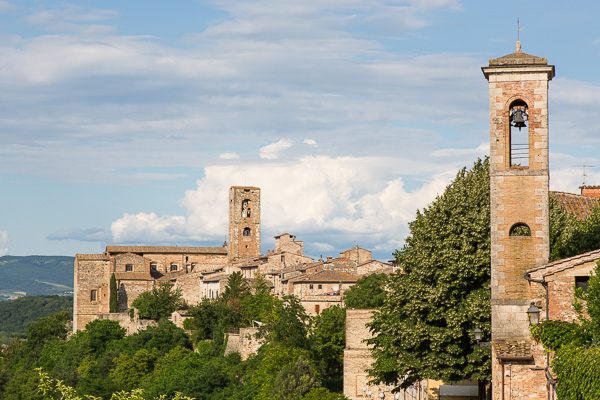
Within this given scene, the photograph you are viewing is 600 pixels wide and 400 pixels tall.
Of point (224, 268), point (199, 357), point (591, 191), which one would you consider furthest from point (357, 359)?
point (224, 268)

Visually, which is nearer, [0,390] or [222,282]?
[0,390]

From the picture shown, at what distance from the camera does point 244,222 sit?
10181 centimetres

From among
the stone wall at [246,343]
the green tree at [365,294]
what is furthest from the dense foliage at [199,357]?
the green tree at [365,294]

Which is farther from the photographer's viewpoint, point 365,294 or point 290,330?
point 365,294

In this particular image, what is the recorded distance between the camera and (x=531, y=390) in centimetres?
2042

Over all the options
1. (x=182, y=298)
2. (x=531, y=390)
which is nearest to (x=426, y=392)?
(x=531, y=390)

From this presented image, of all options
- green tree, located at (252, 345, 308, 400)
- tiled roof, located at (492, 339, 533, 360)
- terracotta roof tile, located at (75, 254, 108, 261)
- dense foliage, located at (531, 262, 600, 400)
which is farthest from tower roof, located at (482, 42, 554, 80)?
terracotta roof tile, located at (75, 254, 108, 261)

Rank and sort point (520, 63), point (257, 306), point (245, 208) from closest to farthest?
point (520, 63)
point (257, 306)
point (245, 208)

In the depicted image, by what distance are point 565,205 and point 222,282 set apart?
49.0m

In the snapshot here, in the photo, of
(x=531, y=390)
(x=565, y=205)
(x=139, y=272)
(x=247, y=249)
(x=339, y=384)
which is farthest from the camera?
(x=247, y=249)

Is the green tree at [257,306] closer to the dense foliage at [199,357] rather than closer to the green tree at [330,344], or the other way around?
the dense foliage at [199,357]

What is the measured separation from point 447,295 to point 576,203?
12.6 metres

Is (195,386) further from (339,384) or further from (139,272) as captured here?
(139,272)

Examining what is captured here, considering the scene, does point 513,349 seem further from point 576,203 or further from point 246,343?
point 246,343
